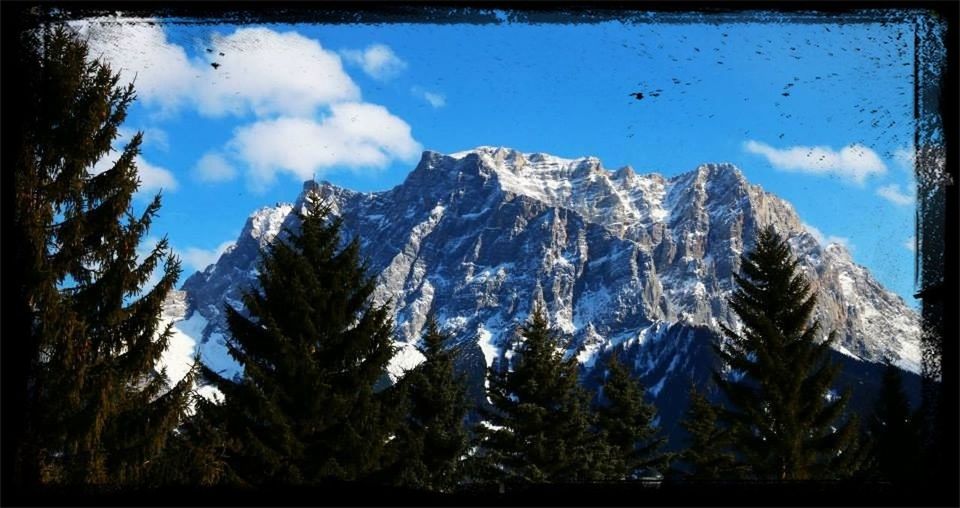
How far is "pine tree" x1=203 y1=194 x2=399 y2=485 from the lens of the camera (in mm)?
11344

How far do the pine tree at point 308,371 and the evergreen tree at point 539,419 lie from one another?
8.45 m

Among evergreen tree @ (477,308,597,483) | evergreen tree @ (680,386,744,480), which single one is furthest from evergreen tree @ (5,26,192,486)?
evergreen tree @ (680,386,744,480)

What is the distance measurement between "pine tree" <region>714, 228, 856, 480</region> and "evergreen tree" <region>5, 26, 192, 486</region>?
12077mm

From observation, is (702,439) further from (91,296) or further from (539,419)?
(91,296)

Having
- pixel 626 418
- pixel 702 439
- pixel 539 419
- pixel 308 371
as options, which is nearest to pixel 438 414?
pixel 539 419

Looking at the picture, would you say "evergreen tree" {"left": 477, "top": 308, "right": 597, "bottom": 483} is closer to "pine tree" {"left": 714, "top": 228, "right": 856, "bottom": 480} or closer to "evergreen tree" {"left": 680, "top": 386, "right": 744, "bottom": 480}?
"pine tree" {"left": 714, "top": 228, "right": 856, "bottom": 480}

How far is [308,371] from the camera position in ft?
38.3

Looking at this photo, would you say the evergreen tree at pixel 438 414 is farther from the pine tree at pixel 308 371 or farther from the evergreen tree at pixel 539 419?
the pine tree at pixel 308 371

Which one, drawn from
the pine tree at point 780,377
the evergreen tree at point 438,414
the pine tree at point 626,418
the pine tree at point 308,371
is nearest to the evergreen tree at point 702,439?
the pine tree at point 626,418

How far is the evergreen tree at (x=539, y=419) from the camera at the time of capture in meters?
21.2

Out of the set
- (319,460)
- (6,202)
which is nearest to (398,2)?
(6,202)

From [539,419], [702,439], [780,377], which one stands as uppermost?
[780,377]

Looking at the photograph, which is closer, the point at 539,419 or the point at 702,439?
the point at 539,419

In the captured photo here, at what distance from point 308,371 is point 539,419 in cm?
1176
